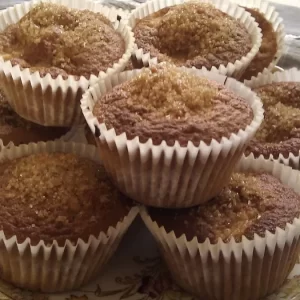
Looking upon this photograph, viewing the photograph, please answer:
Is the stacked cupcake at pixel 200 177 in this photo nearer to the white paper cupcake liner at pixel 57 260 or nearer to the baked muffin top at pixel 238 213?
the baked muffin top at pixel 238 213

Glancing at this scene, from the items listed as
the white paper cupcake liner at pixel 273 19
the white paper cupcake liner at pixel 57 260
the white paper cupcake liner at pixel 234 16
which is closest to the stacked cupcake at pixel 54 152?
the white paper cupcake liner at pixel 57 260

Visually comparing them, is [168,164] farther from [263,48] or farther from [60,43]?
[263,48]

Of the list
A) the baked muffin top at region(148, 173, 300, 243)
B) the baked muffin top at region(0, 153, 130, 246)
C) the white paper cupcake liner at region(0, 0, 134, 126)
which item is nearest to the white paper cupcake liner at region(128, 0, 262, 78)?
the white paper cupcake liner at region(0, 0, 134, 126)

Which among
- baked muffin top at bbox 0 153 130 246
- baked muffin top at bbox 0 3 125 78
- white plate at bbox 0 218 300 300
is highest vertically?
baked muffin top at bbox 0 3 125 78

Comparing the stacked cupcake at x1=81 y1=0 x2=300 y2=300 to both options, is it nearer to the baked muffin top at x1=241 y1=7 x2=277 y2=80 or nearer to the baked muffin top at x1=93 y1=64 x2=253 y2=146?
the baked muffin top at x1=93 y1=64 x2=253 y2=146

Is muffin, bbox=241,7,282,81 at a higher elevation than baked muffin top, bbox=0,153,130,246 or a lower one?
higher

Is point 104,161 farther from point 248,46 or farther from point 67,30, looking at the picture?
point 248,46

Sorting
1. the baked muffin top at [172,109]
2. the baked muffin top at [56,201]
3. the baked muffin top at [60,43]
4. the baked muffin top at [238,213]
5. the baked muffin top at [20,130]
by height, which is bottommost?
the baked muffin top at [20,130]
